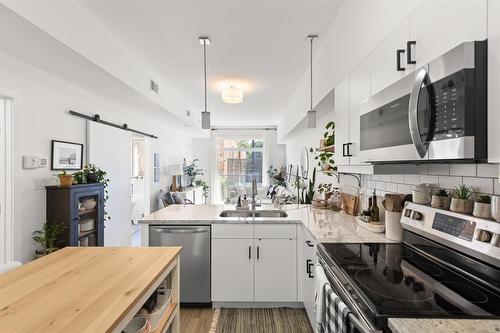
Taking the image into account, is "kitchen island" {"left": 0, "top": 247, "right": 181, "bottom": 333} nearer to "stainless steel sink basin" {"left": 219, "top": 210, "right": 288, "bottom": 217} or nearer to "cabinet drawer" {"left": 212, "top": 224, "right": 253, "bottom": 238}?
"cabinet drawer" {"left": 212, "top": 224, "right": 253, "bottom": 238}

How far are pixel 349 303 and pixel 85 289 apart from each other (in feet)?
3.26

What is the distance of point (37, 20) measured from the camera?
191 centimetres

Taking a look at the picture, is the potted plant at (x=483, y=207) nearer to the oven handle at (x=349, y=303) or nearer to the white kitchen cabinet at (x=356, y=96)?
the oven handle at (x=349, y=303)

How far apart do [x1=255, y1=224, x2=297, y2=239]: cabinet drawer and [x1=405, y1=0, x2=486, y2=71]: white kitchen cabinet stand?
5.60 ft

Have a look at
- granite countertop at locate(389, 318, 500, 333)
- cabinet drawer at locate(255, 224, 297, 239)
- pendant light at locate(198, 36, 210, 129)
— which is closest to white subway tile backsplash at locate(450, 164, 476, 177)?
granite countertop at locate(389, 318, 500, 333)

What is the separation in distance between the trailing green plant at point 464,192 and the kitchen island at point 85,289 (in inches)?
54.8

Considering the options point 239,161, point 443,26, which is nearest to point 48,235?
point 443,26

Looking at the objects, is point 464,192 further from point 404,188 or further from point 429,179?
point 404,188

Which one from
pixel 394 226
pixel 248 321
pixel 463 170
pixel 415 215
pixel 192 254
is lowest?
pixel 248 321

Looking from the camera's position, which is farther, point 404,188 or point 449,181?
point 404,188

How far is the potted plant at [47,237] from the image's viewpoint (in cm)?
271

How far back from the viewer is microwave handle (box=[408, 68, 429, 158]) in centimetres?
108

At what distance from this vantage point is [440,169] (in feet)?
5.09

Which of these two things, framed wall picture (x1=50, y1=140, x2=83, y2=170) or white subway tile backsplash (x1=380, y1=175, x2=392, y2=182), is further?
framed wall picture (x1=50, y1=140, x2=83, y2=170)
